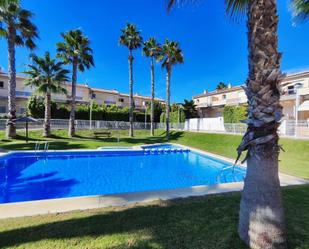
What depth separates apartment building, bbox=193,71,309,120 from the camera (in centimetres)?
2089

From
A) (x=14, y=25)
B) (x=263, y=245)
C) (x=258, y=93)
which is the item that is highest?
(x=14, y=25)

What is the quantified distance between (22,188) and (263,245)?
8561 mm

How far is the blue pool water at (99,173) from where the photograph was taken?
25.4 feet

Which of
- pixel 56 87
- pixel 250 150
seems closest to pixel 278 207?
pixel 250 150

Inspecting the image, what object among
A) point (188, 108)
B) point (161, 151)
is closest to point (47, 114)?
point (161, 151)

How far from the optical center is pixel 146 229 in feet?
11.5

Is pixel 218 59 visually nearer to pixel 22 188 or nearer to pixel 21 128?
pixel 21 128

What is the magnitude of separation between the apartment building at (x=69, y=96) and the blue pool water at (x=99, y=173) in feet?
37.8

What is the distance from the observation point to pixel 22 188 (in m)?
7.79

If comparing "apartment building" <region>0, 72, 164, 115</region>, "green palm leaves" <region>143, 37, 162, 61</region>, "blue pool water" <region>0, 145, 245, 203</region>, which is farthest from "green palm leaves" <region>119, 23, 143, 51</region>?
"blue pool water" <region>0, 145, 245, 203</region>

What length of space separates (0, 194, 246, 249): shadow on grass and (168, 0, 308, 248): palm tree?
52cm

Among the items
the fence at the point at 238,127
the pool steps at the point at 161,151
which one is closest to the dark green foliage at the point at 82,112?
the fence at the point at 238,127

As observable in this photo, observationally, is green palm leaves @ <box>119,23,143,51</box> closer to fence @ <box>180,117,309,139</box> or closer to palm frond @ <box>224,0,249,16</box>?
fence @ <box>180,117,309,139</box>

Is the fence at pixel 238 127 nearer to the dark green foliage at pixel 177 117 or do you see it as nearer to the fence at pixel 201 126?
the fence at pixel 201 126
